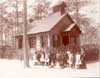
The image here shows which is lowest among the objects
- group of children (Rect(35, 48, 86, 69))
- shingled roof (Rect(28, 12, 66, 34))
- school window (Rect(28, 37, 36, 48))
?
group of children (Rect(35, 48, 86, 69))

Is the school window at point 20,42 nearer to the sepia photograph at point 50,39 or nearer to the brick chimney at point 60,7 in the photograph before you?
the sepia photograph at point 50,39

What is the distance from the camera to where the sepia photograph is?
1.78 m

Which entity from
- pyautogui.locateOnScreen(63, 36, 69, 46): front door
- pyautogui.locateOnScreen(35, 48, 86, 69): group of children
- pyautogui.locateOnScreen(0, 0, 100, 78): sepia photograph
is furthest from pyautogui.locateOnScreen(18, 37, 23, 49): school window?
pyautogui.locateOnScreen(63, 36, 69, 46): front door

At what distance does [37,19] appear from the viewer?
6.19ft

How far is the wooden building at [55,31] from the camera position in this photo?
1.79 m

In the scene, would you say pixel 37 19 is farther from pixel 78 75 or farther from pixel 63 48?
pixel 78 75

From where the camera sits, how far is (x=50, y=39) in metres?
1.82

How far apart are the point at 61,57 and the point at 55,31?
8.3 inches

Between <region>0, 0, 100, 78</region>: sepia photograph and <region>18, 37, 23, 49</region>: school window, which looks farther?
<region>18, 37, 23, 49</region>: school window

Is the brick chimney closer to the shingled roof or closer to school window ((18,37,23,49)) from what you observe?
the shingled roof

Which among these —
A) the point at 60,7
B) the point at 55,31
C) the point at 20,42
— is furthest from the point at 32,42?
the point at 60,7

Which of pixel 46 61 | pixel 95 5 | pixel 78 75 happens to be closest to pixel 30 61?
pixel 46 61

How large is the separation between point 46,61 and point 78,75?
280mm

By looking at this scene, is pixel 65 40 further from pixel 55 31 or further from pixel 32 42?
pixel 32 42
